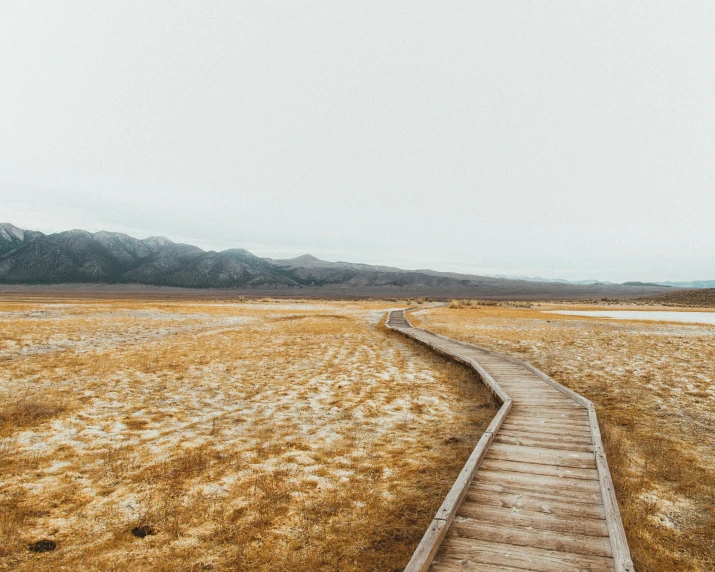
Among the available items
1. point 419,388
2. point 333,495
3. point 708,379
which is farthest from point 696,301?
point 333,495

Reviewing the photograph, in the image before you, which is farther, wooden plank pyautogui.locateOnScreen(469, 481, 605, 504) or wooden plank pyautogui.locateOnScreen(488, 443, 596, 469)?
wooden plank pyautogui.locateOnScreen(488, 443, 596, 469)

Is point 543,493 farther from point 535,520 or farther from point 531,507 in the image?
point 535,520

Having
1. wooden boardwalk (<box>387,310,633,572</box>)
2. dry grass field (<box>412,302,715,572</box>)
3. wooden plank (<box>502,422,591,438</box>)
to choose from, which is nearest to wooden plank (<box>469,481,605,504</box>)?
wooden boardwalk (<box>387,310,633,572</box>)

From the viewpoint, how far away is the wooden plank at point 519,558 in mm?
3828

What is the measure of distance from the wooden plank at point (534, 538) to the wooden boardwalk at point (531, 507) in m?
0.01

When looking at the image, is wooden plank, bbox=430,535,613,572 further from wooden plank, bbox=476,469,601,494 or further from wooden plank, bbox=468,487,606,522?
wooden plank, bbox=476,469,601,494

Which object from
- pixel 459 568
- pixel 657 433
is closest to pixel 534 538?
pixel 459 568

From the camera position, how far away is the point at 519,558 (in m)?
3.96

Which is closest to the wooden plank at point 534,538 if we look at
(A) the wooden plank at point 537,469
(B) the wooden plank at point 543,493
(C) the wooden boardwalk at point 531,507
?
(C) the wooden boardwalk at point 531,507

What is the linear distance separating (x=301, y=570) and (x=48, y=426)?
7.51 m

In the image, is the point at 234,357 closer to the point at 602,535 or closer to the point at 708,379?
the point at 602,535

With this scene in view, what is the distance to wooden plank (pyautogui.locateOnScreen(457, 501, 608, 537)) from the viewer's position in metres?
4.43

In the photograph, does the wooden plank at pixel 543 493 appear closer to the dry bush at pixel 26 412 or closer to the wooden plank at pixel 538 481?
the wooden plank at pixel 538 481

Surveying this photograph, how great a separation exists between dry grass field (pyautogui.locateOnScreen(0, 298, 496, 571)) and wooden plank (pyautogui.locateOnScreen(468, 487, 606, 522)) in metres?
0.78
